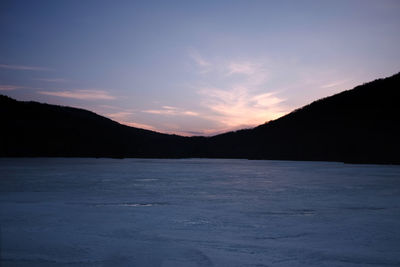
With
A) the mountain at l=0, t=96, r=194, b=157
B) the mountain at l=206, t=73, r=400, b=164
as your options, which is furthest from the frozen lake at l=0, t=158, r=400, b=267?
the mountain at l=0, t=96, r=194, b=157

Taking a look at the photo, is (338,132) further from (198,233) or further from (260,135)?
(198,233)

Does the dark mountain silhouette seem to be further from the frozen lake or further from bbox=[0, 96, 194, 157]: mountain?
the frozen lake

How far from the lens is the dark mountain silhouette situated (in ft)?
330

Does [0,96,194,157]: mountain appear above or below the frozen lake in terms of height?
above

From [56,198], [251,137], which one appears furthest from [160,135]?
[56,198]

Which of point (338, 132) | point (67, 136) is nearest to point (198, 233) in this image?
point (338, 132)

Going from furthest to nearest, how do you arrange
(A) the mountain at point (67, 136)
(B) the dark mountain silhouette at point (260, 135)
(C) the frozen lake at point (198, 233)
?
(A) the mountain at point (67, 136) < (B) the dark mountain silhouette at point (260, 135) < (C) the frozen lake at point (198, 233)

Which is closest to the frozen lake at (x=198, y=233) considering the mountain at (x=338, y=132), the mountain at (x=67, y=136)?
the mountain at (x=338, y=132)

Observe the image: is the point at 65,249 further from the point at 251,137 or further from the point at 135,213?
the point at 251,137

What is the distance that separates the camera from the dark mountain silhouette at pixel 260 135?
100438 millimetres

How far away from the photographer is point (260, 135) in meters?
140

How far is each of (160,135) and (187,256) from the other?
167m

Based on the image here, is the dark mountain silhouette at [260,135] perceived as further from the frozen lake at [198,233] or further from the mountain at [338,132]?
the frozen lake at [198,233]

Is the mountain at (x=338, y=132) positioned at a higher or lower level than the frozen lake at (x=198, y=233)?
higher
